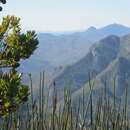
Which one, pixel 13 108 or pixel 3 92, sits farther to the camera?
pixel 13 108

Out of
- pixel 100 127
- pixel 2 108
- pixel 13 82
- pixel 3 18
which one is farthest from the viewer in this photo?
pixel 100 127

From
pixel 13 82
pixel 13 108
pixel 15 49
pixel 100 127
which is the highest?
pixel 15 49

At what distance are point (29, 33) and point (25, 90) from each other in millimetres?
748

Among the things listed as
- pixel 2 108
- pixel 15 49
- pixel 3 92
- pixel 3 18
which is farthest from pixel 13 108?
pixel 3 18

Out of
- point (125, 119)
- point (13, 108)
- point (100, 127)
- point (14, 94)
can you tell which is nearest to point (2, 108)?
point (13, 108)

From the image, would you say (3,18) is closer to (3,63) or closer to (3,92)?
(3,63)

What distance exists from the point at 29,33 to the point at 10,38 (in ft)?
0.83

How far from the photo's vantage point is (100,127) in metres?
6.56

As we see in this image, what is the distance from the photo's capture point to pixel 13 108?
14.7ft

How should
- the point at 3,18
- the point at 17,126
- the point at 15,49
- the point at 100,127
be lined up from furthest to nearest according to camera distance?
the point at 100,127
the point at 17,126
the point at 3,18
the point at 15,49

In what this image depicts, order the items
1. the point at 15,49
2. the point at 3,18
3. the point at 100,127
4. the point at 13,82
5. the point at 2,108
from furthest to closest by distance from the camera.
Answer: the point at 100,127
the point at 3,18
the point at 15,49
the point at 2,108
the point at 13,82

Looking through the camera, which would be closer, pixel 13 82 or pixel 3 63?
pixel 13 82

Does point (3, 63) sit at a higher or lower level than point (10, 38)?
lower

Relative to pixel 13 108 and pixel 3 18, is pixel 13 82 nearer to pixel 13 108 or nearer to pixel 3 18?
pixel 13 108
